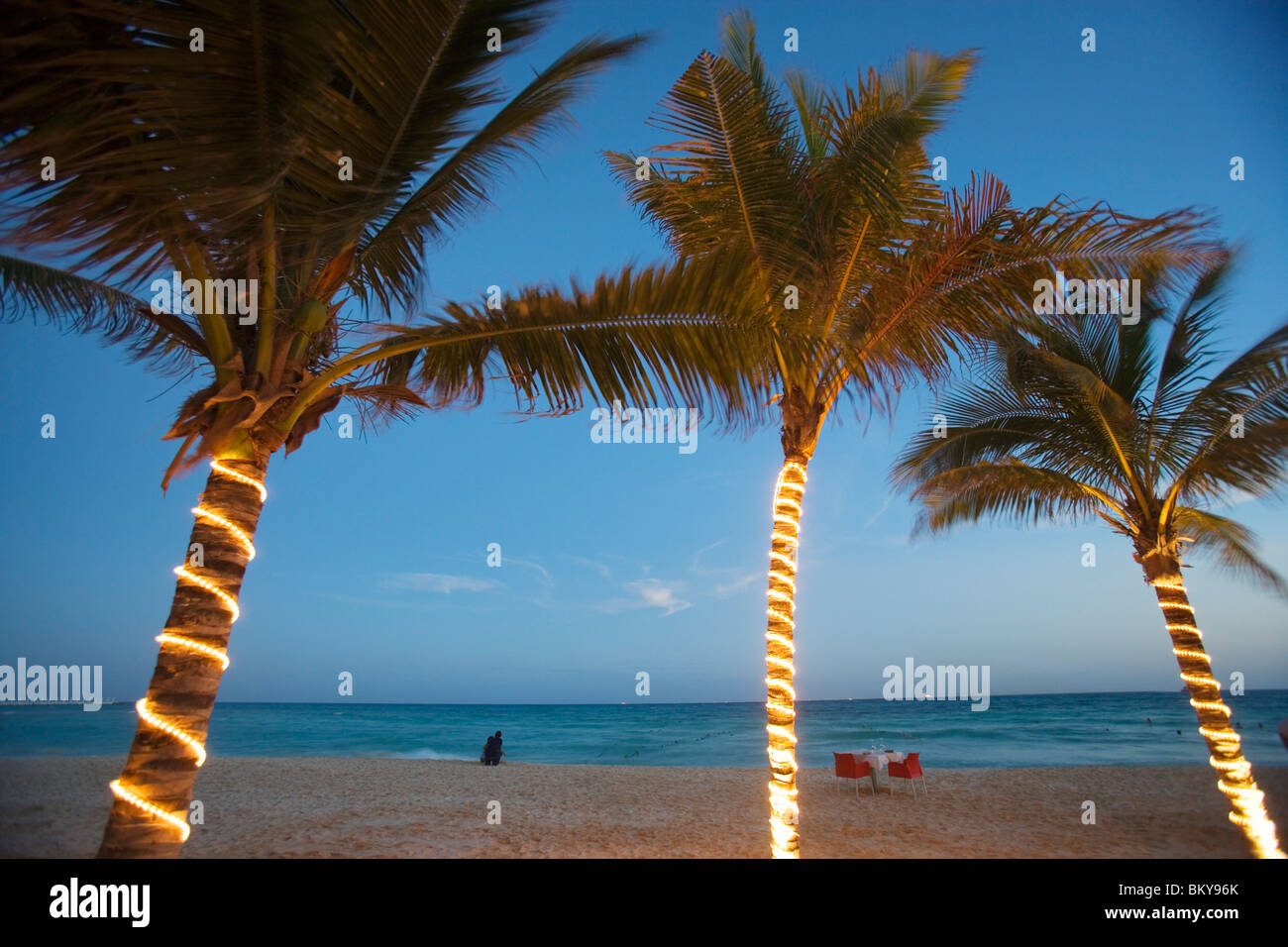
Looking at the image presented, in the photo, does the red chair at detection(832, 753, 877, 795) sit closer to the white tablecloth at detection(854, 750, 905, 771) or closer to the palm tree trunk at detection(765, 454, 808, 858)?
the white tablecloth at detection(854, 750, 905, 771)

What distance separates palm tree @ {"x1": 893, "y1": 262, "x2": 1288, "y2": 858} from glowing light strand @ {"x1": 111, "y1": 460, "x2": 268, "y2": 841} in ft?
22.3

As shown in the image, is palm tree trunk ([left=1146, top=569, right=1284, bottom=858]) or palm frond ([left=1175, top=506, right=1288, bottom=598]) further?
palm frond ([left=1175, top=506, right=1288, bottom=598])

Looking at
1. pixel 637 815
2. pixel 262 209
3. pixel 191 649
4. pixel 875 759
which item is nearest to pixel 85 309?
pixel 262 209

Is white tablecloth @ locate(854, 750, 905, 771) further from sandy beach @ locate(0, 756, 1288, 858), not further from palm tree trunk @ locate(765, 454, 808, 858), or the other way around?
palm tree trunk @ locate(765, 454, 808, 858)

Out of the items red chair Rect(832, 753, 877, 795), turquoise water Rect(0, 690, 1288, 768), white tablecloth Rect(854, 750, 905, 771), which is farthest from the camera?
turquoise water Rect(0, 690, 1288, 768)

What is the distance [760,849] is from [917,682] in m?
2.57

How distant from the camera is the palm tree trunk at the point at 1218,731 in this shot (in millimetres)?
6125

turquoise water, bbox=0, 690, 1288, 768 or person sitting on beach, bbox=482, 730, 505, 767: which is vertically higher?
person sitting on beach, bbox=482, 730, 505, 767

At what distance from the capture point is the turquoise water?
25.1 meters

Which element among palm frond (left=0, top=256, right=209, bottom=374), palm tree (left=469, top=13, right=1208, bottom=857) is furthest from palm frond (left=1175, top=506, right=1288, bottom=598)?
palm frond (left=0, top=256, right=209, bottom=374)

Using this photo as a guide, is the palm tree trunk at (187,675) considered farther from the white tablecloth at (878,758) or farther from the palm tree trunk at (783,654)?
the white tablecloth at (878,758)

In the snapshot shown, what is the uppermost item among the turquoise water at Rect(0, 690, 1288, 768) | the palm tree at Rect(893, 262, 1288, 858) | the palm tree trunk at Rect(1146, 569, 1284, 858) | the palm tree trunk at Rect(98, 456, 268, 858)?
the palm tree at Rect(893, 262, 1288, 858)

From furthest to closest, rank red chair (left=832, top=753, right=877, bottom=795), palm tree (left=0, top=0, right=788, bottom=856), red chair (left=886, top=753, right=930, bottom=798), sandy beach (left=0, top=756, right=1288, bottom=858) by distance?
red chair (left=832, top=753, right=877, bottom=795) < red chair (left=886, top=753, right=930, bottom=798) < sandy beach (left=0, top=756, right=1288, bottom=858) < palm tree (left=0, top=0, right=788, bottom=856)
